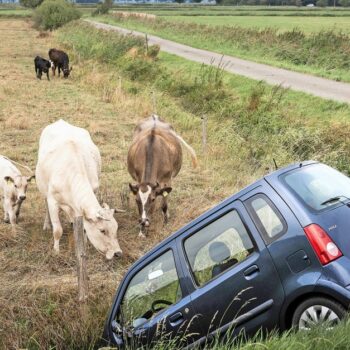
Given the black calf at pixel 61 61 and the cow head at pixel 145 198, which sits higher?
the cow head at pixel 145 198

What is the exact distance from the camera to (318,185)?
16.7ft

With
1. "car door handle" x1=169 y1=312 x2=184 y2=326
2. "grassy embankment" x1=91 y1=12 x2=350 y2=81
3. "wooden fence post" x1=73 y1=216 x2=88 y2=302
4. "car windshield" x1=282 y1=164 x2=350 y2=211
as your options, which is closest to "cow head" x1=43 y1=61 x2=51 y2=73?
"grassy embankment" x1=91 y1=12 x2=350 y2=81

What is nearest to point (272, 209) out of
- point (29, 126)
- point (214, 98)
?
point (29, 126)

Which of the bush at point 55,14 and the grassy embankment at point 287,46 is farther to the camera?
the bush at point 55,14

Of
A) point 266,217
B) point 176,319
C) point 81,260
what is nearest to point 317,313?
point 266,217

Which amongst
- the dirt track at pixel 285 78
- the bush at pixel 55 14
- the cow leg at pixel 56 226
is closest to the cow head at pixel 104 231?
the cow leg at pixel 56 226

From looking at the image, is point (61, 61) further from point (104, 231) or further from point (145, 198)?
point (104, 231)

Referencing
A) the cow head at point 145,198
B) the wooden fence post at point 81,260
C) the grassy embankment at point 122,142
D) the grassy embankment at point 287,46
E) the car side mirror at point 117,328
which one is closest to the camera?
the car side mirror at point 117,328

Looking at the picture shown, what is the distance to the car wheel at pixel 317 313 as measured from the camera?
427cm

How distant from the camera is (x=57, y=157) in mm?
9227

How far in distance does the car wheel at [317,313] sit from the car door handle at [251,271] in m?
0.44

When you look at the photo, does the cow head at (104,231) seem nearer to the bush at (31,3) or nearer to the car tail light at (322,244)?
the car tail light at (322,244)

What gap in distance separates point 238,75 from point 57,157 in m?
15.9

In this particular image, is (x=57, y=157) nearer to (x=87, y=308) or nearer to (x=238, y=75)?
(x=87, y=308)
